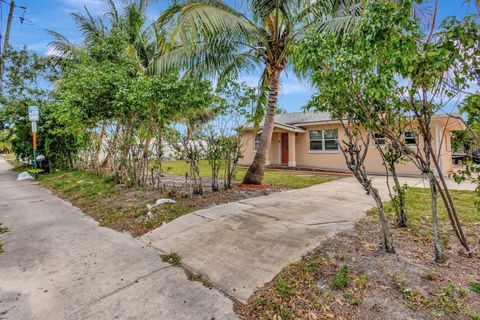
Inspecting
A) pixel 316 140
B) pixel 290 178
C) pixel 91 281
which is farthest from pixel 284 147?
pixel 91 281

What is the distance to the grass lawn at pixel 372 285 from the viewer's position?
2.47m

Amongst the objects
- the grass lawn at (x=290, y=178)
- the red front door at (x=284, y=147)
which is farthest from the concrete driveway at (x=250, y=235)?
the red front door at (x=284, y=147)

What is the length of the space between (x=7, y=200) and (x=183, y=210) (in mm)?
6501

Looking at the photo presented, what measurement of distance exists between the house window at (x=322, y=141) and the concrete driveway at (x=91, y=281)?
13429 mm

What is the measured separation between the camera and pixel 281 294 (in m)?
2.88

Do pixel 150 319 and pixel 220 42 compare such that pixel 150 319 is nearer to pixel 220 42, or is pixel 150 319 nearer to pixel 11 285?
pixel 11 285

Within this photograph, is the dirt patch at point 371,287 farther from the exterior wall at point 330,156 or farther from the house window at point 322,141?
the house window at point 322,141

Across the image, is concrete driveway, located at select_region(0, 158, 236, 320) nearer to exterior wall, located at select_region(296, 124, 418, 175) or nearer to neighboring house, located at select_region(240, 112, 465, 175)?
neighboring house, located at select_region(240, 112, 465, 175)

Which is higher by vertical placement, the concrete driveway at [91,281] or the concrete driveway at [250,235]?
the concrete driveway at [250,235]

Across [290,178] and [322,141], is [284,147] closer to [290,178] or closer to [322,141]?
[322,141]

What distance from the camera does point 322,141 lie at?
1608 cm

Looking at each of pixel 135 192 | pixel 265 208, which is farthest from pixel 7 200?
pixel 265 208

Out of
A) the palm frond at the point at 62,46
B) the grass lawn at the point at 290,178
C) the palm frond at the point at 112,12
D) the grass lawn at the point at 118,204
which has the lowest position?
the grass lawn at the point at 118,204

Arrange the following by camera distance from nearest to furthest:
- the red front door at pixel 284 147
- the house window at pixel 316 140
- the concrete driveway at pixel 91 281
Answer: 1. the concrete driveway at pixel 91 281
2. the house window at pixel 316 140
3. the red front door at pixel 284 147
